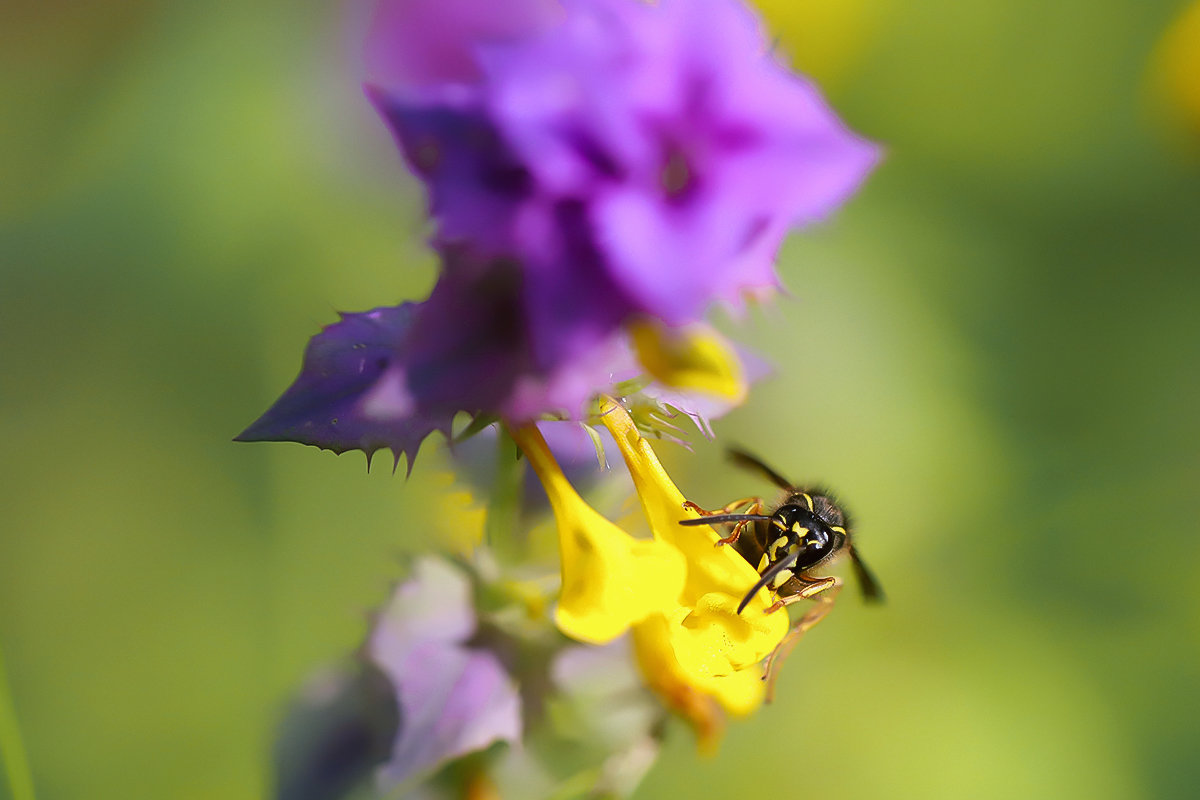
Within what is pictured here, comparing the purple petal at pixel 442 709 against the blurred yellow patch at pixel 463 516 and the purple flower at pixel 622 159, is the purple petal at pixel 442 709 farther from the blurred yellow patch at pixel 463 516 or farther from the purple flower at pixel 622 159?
the purple flower at pixel 622 159

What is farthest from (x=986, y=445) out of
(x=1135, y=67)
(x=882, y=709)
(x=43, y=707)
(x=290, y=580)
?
(x=43, y=707)

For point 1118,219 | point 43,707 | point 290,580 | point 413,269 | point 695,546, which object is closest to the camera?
point 695,546

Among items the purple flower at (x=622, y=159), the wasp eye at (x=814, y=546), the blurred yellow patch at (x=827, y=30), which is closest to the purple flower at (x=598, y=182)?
the purple flower at (x=622, y=159)

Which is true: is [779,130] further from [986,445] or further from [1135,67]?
[1135,67]

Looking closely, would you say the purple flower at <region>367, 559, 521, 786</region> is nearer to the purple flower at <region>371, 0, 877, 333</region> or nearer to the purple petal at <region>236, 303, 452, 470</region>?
the purple petal at <region>236, 303, 452, 470</region>

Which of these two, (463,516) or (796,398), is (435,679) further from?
(796,398)

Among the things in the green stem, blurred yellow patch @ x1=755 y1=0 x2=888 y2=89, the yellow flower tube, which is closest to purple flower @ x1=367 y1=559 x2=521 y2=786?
the yellow flower tube

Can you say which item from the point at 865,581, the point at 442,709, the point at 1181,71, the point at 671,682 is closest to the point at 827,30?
the point at 1181,71
